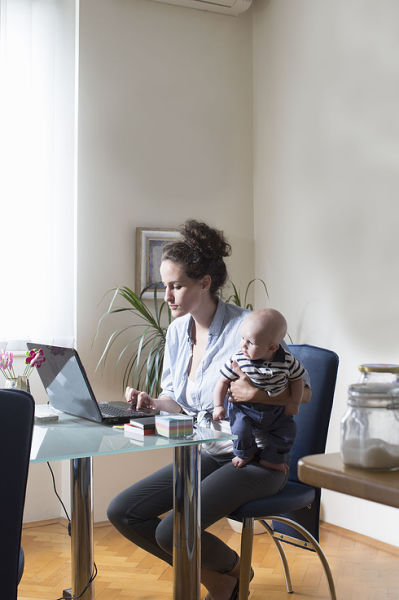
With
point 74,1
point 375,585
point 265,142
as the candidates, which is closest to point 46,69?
point 74,1

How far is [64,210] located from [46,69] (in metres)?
0.75

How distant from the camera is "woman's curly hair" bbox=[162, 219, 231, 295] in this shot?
97.7 inches

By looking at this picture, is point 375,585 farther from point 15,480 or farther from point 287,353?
point 15,480

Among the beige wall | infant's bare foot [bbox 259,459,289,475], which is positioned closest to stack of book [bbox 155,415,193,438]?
infant's bare foot [bbox 259,459,289,475]

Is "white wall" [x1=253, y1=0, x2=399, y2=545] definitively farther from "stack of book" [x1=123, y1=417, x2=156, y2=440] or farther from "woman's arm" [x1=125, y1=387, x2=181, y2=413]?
"stack of book" [x1=123, y1=417, x2=156, y2=440]

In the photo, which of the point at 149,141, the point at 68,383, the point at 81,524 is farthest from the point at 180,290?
the point at 149,141

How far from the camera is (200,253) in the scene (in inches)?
98.7

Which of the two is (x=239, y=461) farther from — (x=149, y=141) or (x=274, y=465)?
(x=149, y=141)

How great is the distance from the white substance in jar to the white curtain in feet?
9.20

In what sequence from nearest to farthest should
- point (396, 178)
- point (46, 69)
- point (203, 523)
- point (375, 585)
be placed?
point (203, 523), point (375, 585), point (396, 178), point (46, 69)

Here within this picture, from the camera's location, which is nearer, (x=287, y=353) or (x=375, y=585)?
(x=287, y=353)

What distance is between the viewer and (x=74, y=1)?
3.76m

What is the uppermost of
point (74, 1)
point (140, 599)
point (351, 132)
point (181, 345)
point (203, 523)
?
point (74, 1)

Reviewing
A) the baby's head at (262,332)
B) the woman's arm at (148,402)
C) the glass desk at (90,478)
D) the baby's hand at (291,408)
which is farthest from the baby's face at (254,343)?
the woman's arm at (148,402)
